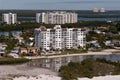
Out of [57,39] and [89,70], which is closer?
[89,70]

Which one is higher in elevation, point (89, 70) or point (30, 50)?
point (89, 70)

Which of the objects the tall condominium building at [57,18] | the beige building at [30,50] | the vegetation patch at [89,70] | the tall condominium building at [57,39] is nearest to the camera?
the vegetation patch at [89,70]

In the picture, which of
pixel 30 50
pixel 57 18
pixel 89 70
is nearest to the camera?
pixel 89 70

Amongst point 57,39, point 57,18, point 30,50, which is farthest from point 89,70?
point 57,18

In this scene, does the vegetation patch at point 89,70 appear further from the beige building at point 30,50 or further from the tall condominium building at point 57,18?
the tall condominium building at point 57,18

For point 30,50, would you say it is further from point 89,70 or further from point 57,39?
point 89,70

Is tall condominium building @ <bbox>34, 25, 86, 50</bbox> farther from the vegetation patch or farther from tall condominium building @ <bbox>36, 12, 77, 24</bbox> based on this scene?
tall condominium building @ <bbox>36, 12, 77, 24</bbox>

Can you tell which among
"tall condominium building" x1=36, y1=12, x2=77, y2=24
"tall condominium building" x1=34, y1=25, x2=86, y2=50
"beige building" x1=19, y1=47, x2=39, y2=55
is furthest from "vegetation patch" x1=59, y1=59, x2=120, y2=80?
"tall condominium building" x1=36, y1=12, x2=77, y2=24

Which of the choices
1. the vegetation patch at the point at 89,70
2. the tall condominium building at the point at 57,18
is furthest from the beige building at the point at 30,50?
the tall condominium building at the point at 57,18

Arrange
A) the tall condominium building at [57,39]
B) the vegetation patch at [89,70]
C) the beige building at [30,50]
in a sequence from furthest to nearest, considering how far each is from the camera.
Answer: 1. the tall condominium building at [57,39]
2. the beige building at [30,50]
3. the vegetation patch at [89,70]
